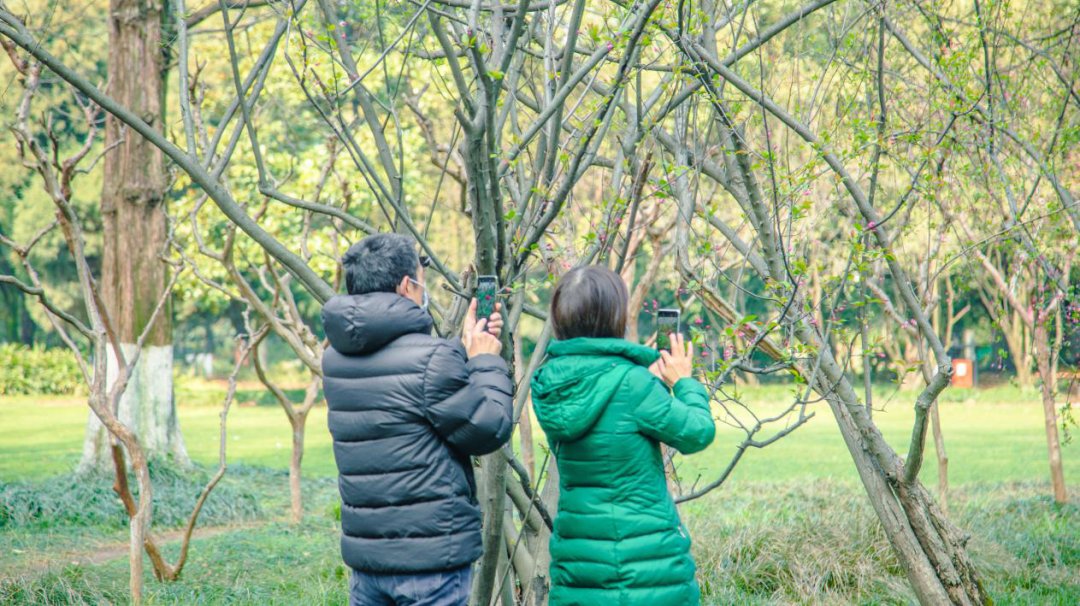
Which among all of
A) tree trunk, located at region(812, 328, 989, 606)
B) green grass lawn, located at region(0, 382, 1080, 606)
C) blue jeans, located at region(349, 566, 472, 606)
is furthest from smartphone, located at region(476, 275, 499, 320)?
tree trunk, located at region(812, 328, 989, 606)

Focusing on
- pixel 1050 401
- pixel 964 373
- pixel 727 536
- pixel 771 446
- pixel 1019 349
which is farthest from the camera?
pixel 964 373

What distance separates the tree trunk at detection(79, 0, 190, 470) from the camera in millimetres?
10188

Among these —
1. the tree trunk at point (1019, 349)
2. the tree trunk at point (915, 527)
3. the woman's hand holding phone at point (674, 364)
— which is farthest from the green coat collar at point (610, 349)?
the tree trunk at point (1019, 349)

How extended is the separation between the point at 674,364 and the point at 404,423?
740mm

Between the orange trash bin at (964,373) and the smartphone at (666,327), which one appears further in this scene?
the orange trash bin at (964,373)

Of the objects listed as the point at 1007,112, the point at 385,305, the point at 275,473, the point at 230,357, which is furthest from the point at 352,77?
the point at 230,357

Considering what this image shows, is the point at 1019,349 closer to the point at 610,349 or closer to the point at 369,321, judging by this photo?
the point at 610,349

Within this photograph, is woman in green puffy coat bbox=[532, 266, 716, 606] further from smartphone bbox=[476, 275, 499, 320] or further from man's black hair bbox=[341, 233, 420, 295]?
man's black hair bbox=[341, 233, 420, 295]

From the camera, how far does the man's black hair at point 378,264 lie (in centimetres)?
264

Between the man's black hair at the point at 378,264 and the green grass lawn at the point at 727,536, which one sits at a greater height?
the man's black hair at the point at 378,264

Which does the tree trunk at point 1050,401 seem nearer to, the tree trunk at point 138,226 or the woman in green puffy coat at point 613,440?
the woman in green puffy coat at point 613,440

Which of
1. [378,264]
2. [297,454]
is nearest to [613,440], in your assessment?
[378,264]

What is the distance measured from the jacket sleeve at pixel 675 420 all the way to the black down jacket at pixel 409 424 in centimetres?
35

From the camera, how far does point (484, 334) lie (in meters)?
2.69
